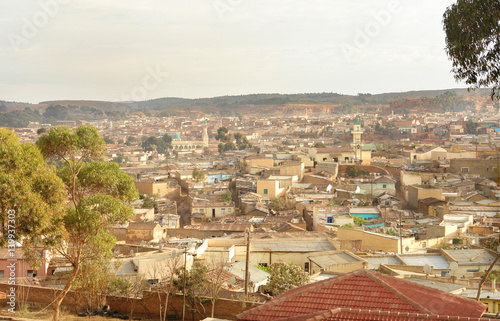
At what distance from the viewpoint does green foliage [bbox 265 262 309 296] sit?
11.9 metres

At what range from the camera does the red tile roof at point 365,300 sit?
5.77 m

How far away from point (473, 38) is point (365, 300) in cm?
381

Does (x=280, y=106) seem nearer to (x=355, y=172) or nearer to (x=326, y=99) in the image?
(x=326, y=99)

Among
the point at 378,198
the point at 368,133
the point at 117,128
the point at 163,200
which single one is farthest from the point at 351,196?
the point at 117,128

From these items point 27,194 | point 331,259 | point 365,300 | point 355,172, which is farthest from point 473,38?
point 355,172

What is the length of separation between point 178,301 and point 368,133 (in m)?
71.5

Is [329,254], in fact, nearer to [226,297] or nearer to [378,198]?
[226,297]

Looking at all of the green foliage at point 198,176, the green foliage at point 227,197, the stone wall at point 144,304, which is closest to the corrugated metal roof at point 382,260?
the stone wall at point 144,304

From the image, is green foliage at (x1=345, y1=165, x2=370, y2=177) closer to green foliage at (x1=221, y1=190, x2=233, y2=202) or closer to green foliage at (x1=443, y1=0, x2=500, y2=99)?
green foliage at (x1=221, y1=190, x2=233, y2=202)

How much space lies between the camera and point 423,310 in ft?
18.6

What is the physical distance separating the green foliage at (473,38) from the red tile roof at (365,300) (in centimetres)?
314

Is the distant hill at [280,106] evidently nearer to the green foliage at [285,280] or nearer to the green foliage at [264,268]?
the green foliage at [264,268]

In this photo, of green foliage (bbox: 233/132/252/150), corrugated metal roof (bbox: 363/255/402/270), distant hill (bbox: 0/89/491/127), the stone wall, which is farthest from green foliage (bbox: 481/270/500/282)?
distant hill (bbox: 0/89/491/127)

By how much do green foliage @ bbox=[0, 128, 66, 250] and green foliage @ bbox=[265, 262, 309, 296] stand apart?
5.13m
